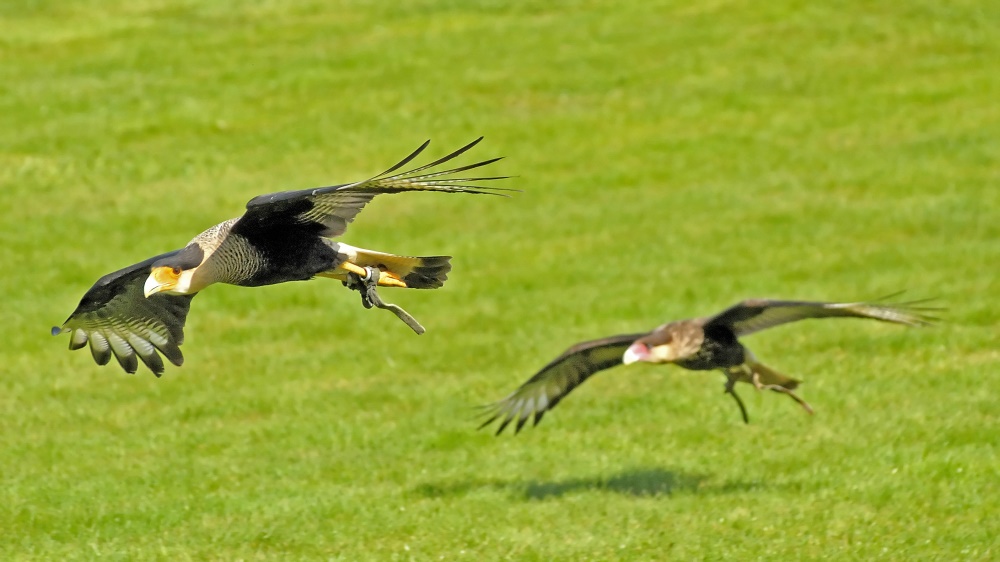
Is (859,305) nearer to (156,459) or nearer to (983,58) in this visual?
(156,459)

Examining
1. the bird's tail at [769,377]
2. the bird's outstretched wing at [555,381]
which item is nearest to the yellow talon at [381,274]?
the bird's outstretched wing at [555,381]

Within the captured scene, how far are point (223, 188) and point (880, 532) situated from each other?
11.9m

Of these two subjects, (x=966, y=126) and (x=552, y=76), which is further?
(x=552, y=76)

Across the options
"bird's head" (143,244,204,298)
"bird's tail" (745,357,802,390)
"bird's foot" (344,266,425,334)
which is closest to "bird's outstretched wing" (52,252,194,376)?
"bird's head" (143,244,204,298)

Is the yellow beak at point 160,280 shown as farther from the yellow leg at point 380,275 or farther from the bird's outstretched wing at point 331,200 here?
the yellow leg at point 380,275

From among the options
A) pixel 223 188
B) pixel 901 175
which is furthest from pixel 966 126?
pixel 223 188

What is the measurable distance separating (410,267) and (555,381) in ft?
8.20

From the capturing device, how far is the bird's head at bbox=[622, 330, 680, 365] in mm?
9422

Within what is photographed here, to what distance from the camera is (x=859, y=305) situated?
894 centimetres

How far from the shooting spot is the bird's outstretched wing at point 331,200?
6805 millimetres

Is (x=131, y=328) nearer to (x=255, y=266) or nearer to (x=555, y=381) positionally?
(x=255, y=266)

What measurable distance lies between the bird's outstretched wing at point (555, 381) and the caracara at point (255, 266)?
221 centimetres

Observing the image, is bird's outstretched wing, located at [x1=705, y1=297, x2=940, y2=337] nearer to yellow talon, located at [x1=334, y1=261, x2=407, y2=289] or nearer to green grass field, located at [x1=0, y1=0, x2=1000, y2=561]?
green grass field, located at [x1=0, y1=0, x2=1000, y2=561]

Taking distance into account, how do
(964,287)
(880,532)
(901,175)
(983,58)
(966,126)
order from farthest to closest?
(983,58)
(966,126)
(901,175)
(964,287)
(880,532)
